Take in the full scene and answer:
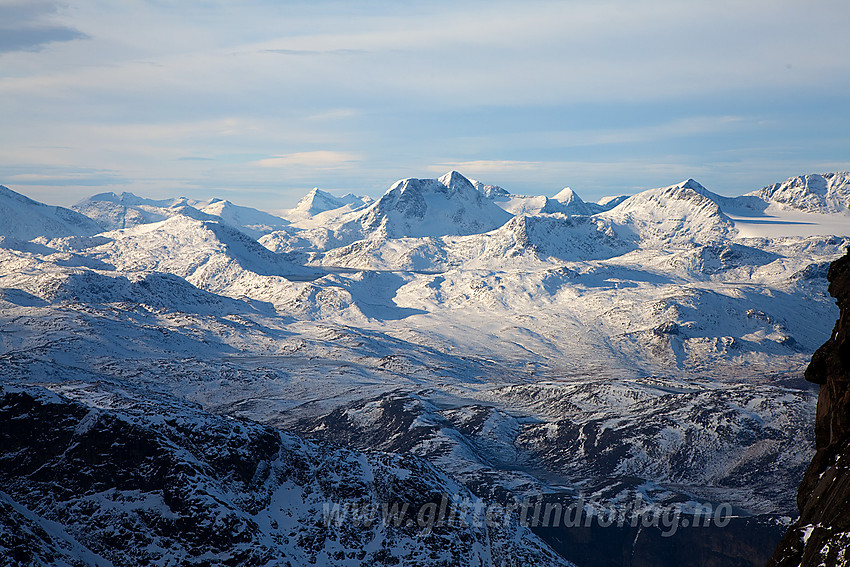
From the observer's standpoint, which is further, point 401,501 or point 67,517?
point 401,501

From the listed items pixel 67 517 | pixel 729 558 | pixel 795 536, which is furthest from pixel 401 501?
pixel 729 558

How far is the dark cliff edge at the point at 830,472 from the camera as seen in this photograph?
34125 millimetres

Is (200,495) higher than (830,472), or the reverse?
(830,472)

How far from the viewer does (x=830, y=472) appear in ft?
126

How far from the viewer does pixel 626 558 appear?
18638 cm

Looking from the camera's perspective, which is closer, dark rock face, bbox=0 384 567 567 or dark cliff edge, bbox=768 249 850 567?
dark cliff edge, bbox=768 249 850 567

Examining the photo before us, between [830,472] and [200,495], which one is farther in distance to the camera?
[200,495]

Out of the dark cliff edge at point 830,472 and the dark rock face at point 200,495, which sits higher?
the dark cliff edge at point 830,472

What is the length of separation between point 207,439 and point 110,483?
53.9ft

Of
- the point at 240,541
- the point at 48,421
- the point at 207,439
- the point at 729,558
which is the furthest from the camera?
the point at 729,558

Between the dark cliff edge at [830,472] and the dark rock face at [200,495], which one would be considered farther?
the dark rock face at [200,495]

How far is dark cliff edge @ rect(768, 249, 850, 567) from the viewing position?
112 feet

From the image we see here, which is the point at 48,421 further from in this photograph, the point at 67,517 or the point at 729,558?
the point at 729,558

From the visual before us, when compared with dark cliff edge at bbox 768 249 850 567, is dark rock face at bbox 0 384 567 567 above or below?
below
